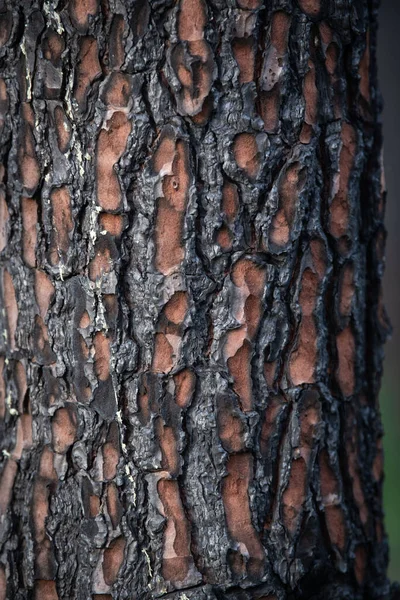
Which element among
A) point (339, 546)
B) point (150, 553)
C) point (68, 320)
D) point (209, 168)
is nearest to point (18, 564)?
point (150, 553)

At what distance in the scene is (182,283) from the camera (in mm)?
1269

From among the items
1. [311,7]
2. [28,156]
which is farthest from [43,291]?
[311,7]

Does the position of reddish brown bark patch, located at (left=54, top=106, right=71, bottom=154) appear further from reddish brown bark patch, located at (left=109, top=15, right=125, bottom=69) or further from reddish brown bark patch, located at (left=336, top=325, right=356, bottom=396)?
reddish brown bark patch, located at (left=336, top=325, right=356, bottom=396)

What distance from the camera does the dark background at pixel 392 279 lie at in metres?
3.43

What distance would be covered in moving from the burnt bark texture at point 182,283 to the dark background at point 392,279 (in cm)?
185

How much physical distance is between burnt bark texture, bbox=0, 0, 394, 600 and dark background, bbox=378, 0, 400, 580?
6.08 ft

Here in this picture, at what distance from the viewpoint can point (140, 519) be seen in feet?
4.32

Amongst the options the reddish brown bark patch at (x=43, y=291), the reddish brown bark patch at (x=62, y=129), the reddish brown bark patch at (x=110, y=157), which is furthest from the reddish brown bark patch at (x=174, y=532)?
the reddish brown bark patch at (x=62, y=129)

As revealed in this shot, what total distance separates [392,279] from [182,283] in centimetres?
355

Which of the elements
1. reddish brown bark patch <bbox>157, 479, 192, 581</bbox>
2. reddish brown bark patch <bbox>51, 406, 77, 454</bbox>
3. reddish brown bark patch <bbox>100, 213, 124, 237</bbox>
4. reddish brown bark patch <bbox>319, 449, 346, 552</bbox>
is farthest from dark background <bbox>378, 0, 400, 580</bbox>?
reddish brown bark patch <bbox>100, 213, 124, 237</bbox>

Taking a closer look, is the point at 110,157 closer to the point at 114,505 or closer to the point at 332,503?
the point at 114,505

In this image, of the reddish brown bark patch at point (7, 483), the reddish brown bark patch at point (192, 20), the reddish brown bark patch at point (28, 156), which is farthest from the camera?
the reddish brown bark patch at point (7, 483)

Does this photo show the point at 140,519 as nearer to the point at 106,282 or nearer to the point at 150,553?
the point at 150,553

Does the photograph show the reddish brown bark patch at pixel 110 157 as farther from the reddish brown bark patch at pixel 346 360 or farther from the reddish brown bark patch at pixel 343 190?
the reddish brown bark patch at pixel 346 360
